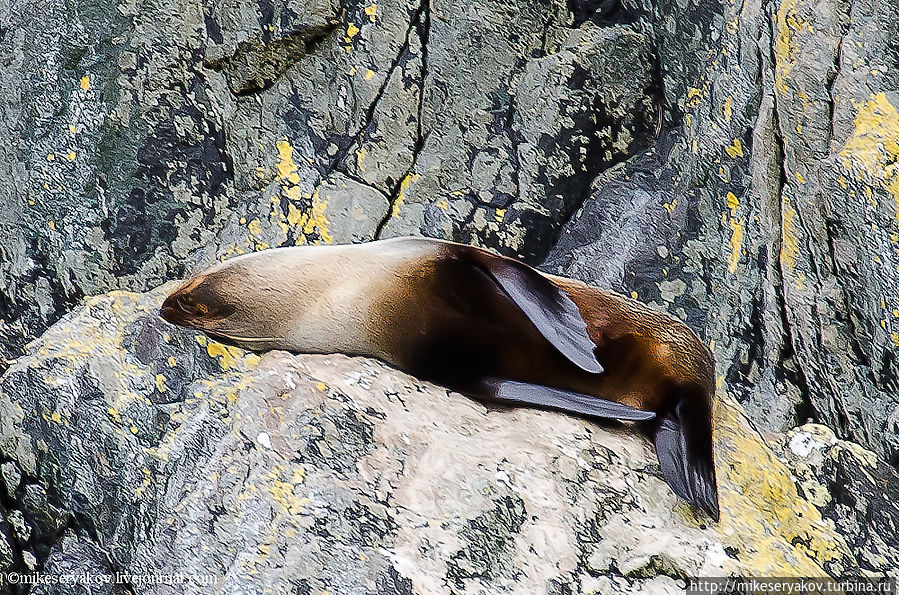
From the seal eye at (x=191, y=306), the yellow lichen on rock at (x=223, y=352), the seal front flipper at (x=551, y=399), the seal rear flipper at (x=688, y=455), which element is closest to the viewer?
the seal rear flipper at (x=688, y=455)

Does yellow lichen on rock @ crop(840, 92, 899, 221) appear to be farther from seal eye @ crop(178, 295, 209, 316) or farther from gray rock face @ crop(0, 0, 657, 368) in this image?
seal eye @ crop(178, 295, 209, 316)

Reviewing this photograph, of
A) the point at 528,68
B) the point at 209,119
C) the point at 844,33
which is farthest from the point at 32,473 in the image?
the point at 844,33

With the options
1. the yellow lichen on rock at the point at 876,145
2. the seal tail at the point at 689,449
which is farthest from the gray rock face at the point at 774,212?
the seal tail at the point at 689,449

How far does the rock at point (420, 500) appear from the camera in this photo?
6.95 ft

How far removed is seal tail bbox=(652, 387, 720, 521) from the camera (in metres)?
2.39

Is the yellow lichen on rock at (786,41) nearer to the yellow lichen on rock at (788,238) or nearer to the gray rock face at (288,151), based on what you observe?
the yellow lichen on rock at (788,238)

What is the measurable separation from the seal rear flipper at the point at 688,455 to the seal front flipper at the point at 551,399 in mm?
86

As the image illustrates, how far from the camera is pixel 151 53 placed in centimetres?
384

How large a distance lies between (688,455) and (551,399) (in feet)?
1.47

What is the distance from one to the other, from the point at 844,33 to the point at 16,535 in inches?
144

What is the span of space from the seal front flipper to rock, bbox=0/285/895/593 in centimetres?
4

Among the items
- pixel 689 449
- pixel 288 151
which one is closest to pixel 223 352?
pixel 288 151

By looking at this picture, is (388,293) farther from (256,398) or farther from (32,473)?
(32,473)

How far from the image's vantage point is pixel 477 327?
2.92 metres
